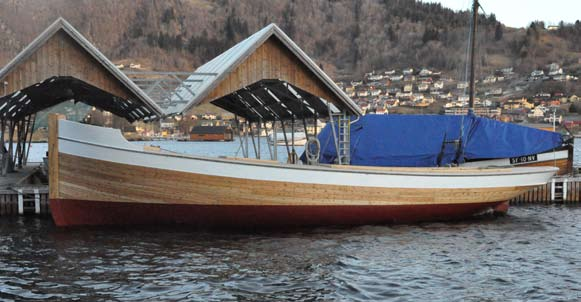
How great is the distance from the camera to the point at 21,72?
21406mm

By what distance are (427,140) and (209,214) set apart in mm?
11624

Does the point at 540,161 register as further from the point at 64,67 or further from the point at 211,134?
the point at 211,134

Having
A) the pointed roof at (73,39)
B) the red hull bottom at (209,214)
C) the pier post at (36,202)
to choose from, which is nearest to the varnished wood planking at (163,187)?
the red hull bottom at (209,214)

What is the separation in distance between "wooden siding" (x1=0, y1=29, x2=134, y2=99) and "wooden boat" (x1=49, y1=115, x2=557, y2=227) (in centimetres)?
169

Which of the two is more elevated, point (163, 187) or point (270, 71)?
point (270, 71)

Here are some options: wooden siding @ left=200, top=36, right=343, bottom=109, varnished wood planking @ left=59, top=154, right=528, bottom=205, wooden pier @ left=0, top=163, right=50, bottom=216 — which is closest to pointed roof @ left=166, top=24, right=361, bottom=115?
wooden siding @ left=200, top=36, right=343, bottom=109

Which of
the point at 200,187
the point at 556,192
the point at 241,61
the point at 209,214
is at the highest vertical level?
the point at 241,61

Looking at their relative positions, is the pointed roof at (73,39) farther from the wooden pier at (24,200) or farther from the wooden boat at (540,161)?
the wooden boat at (540,161)

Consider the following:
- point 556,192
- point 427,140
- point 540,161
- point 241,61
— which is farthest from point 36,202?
point 556,192

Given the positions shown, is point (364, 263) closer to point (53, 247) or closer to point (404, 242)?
point (404, 242)

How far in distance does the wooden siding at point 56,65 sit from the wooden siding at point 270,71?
428 centimetres

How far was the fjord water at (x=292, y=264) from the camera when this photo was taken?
15.3m

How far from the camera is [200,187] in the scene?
21.3 meters

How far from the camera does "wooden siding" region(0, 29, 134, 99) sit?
2141cm
